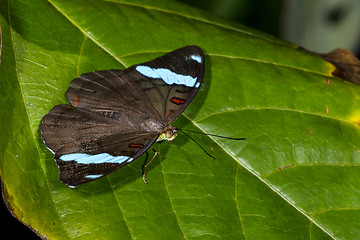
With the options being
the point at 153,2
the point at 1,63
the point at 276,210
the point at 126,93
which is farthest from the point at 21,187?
the point at 153,2

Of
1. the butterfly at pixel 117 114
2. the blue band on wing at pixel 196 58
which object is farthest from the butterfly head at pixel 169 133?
the blue band on wing at pixel 196 58

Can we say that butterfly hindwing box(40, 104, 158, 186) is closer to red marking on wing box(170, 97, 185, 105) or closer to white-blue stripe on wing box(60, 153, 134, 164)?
white-blue stripe on wing box(60, 153, 134, 164)

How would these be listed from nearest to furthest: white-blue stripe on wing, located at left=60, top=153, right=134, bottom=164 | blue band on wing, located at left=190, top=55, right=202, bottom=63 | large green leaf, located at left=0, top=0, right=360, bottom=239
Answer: large green leaf, located at left=0, top=0, right=360, bottom=239 < white-blue stripe on wing, located at left=60, top=153, right=134, bottom=164 < blue band on wing, located at left=190, top=55, right=202, bottom=63

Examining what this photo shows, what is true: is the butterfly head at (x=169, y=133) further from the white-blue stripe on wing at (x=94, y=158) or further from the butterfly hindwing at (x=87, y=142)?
the white-blue stripe on wing at (x=94, y=158)

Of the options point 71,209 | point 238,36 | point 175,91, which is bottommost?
point 71,209

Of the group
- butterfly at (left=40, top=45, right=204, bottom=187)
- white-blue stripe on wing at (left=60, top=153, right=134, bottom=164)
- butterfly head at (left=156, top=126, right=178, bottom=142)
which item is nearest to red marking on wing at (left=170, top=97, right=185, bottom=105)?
butterfly at (left=40, top=45, right=204, bottom=187)

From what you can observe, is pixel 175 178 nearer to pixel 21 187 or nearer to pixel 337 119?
pixel 21 187
